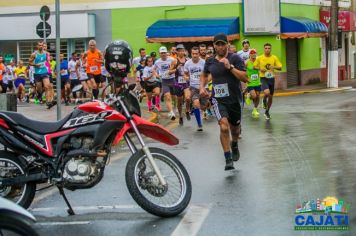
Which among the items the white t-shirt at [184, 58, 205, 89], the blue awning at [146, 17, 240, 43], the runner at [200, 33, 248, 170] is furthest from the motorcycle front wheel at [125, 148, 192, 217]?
the blue awning at [146, 17, 240, 43]

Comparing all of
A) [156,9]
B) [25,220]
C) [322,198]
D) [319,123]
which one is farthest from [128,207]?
[156,9]

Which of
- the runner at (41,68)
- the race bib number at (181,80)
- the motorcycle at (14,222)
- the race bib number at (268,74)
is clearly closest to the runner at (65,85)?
the runner at (41,68)

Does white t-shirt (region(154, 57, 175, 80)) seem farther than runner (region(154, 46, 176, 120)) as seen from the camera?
Yes

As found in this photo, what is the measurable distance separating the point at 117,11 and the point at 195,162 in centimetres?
2205

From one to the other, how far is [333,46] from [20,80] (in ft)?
45.6

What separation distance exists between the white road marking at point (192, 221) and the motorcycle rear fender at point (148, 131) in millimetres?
790

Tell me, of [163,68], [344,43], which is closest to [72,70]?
[163,68]

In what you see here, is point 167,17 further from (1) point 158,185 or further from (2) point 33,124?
(1) point 158,185

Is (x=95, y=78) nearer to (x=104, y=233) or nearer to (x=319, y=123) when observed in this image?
(x=319, y=123)

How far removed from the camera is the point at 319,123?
1597 cm

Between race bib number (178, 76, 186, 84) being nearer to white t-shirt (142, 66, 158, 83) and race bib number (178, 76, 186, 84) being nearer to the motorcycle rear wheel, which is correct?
white t-shirt (142, 66, 158, 83)

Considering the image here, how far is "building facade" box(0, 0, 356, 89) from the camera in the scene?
3077 cm

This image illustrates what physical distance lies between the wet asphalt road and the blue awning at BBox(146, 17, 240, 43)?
1559 centimetres

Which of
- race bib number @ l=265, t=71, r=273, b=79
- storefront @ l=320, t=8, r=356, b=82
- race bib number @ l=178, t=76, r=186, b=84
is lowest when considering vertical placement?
race bib number @ l=178, t=76, r=186, b=84
